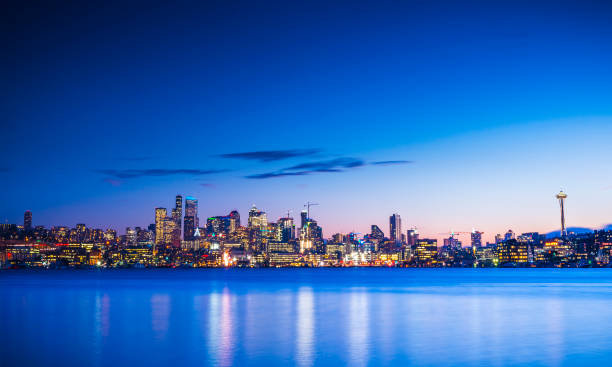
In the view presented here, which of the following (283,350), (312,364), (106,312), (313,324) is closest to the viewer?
(312,364)

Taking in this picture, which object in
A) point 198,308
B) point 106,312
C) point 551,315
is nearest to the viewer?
point 551,315

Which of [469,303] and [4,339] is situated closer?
[4,339]

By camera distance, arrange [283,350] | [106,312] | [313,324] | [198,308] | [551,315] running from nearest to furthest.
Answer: [283,350] < [313,324] < [551,315] < [106,312] < [198,308]

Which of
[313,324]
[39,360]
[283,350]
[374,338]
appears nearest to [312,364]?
[283,350]

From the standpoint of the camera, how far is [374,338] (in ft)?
105

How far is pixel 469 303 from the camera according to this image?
193ft

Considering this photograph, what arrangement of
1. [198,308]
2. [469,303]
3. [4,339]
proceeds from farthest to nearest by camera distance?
[469,303] < [198,308] < [4,339]

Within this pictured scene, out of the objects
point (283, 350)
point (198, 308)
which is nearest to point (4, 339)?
point (283, 350)

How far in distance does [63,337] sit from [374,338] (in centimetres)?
1685

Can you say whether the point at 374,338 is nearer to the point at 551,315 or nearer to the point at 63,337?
the point at 63,337

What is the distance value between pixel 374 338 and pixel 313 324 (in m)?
7.82

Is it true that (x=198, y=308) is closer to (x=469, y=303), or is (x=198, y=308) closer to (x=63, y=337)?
(x=63, y=337)

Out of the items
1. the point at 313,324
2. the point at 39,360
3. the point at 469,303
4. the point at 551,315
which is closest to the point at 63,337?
the point at 39,360

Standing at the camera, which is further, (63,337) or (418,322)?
(418,322)
